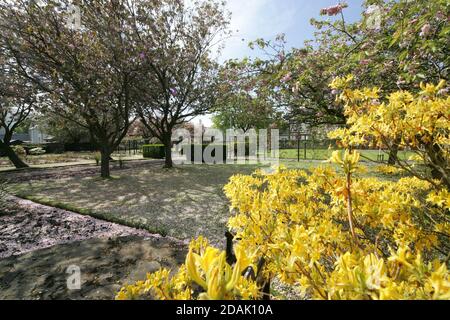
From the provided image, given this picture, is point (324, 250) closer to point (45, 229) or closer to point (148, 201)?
point (45, 229)

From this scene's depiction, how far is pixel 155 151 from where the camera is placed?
20547 mm

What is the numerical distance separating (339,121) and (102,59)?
29.5 ft

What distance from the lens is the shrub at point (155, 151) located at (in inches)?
803

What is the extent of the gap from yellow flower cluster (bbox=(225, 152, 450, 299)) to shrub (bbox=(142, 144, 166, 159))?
19.2m

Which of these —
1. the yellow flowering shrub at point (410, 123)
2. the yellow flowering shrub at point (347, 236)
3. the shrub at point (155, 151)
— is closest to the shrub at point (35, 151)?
the shrub at point (155, 151)

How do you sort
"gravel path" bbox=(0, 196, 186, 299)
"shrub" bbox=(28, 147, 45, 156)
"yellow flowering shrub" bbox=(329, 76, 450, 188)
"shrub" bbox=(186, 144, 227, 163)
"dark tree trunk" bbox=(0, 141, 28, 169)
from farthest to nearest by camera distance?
"shrub" bbox=(28, 147, 45, 156)
"shrub" bbox=(186, 144, 227, 163)
"dark tree trunk" bbox=(0, 141, 28, 169)
"gravel path" bbox=(0, 196, 186, 299)
"yellow flowering shrub" bbox=(329, 76, 450, 188)

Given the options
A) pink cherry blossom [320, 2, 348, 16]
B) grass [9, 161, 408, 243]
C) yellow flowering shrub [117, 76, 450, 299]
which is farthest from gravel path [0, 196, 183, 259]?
pink cherry blossom [320, 2, 348, 16]

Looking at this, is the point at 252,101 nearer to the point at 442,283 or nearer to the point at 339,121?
the point at 339,121

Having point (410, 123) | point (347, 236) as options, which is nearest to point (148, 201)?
point (347, 236)

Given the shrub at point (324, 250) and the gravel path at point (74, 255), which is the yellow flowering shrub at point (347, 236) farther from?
the gravel path at point (74, 255)

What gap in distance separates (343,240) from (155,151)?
20471 mm

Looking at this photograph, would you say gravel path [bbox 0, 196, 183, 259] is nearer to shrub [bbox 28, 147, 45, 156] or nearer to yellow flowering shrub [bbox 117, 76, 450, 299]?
yellow flowering shrub [bbox 117, 76, 450, 299]

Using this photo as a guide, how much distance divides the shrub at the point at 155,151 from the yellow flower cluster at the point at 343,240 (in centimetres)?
1916

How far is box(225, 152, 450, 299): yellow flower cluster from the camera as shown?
779mm
